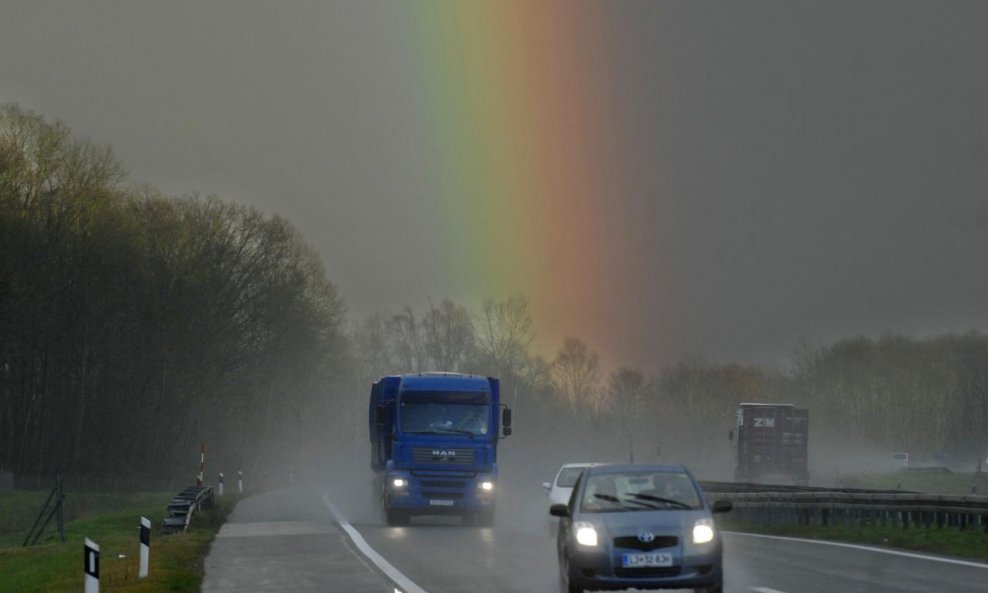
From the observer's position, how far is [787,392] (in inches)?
6181

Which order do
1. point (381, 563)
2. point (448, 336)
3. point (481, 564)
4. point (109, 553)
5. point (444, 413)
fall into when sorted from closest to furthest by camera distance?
point (481, 564)
point (381, 563)
point (109, 553)
point (444, 413)
point (448, 336)

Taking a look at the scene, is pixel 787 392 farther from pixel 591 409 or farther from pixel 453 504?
pixel 453 504

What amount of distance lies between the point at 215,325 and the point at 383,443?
41.1 meters

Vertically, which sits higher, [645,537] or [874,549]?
[645,537]

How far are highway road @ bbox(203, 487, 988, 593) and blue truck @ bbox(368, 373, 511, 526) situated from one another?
652 mm

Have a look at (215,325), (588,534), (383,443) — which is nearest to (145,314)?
(215,325)

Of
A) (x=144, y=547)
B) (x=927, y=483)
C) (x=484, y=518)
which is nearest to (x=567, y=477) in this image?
(x=484, y=518)

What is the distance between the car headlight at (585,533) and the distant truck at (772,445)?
52755 mm

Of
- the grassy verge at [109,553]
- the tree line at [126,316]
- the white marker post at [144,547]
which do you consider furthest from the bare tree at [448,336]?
the white marker post at [144,547]

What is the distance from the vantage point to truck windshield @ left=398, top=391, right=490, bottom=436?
112ft

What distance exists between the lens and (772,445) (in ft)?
224

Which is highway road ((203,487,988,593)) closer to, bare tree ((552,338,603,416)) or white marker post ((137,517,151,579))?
white marker post ((137,517,151,579))

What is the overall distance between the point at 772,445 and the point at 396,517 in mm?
37029

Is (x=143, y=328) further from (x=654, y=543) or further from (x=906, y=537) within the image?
(x=654, y=543)
